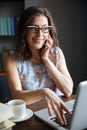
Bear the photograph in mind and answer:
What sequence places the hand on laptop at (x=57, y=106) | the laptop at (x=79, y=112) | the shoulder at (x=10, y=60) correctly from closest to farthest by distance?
the laptop at (x=79, y=112), the hand on laptop at (x=57, y=106), the shoulder at (x=10, y=60)

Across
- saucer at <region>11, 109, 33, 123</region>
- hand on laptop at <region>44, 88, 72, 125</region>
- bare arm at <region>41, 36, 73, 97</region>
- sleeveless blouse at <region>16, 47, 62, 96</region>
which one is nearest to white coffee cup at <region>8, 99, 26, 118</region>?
saucer at <region>11, 109, 33, 123</region>

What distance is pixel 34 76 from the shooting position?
1.77m

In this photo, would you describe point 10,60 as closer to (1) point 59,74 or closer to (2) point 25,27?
(2) point 25,27

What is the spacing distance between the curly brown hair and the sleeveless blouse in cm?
6

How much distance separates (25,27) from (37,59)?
28cm

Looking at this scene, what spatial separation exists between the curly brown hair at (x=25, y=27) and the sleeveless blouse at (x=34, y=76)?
6cm

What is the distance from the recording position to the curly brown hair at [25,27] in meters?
1.67

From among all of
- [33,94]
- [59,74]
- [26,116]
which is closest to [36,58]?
[59,74]

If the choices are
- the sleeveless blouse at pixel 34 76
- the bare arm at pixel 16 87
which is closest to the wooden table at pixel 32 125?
the bare arm at pixel 16 87

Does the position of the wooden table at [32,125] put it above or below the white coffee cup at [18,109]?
below

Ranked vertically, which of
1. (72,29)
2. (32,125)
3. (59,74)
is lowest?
(32,125)

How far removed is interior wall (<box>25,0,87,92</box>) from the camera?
9.68 ft

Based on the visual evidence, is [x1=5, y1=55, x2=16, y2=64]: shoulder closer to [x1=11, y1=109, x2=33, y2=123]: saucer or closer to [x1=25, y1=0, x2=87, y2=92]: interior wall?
[x1=11, y1=109, x2=33, y2=123]: saucer

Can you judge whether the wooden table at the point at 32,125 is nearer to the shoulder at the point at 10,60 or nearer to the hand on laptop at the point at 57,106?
the hand on laptop at the point at 57,106
